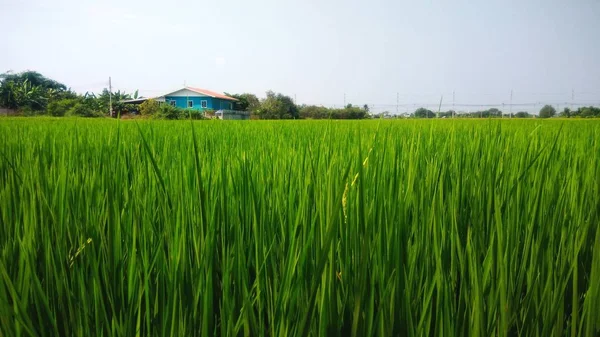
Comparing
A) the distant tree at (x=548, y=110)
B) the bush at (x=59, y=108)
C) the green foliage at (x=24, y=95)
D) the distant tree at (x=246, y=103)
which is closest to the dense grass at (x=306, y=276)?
the bush at (x=59, y=108)

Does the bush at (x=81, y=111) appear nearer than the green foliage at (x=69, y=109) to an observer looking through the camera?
Yes

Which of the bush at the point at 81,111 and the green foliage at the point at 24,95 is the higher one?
the green foliage at the point at 24,95

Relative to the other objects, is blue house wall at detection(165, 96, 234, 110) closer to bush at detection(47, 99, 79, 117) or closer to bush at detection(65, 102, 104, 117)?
bush at detection(65, 102, 104, 117)

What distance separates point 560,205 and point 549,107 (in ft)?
126

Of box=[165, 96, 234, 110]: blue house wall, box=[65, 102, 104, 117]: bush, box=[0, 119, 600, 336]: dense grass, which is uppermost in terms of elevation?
box=[165, 96, 234, 110]: blue house wall

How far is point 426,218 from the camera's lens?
0.59 m

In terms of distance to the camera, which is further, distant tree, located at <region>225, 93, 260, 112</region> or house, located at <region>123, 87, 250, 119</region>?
distant tree, located at <region>225, 93, 260, 112</region>

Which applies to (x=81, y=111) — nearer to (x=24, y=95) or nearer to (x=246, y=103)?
(x=24, y=95)

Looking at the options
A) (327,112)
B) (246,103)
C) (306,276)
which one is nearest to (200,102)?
(246,103)

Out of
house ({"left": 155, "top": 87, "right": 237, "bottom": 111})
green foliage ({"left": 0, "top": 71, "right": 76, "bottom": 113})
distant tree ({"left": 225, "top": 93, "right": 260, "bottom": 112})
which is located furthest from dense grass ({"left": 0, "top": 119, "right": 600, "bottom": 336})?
distant tree ({"left": 225, "top": 93, "right": 260, "bottom": 112})

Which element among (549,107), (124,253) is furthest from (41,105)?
(549,107)

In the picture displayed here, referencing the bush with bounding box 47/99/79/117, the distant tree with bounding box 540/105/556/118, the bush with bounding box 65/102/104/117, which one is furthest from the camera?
the distant tree with bounding box 540/105/556/118

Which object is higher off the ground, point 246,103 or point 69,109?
point 246,103

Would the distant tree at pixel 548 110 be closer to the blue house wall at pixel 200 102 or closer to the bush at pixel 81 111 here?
the blue house wall at pixel 200 102
